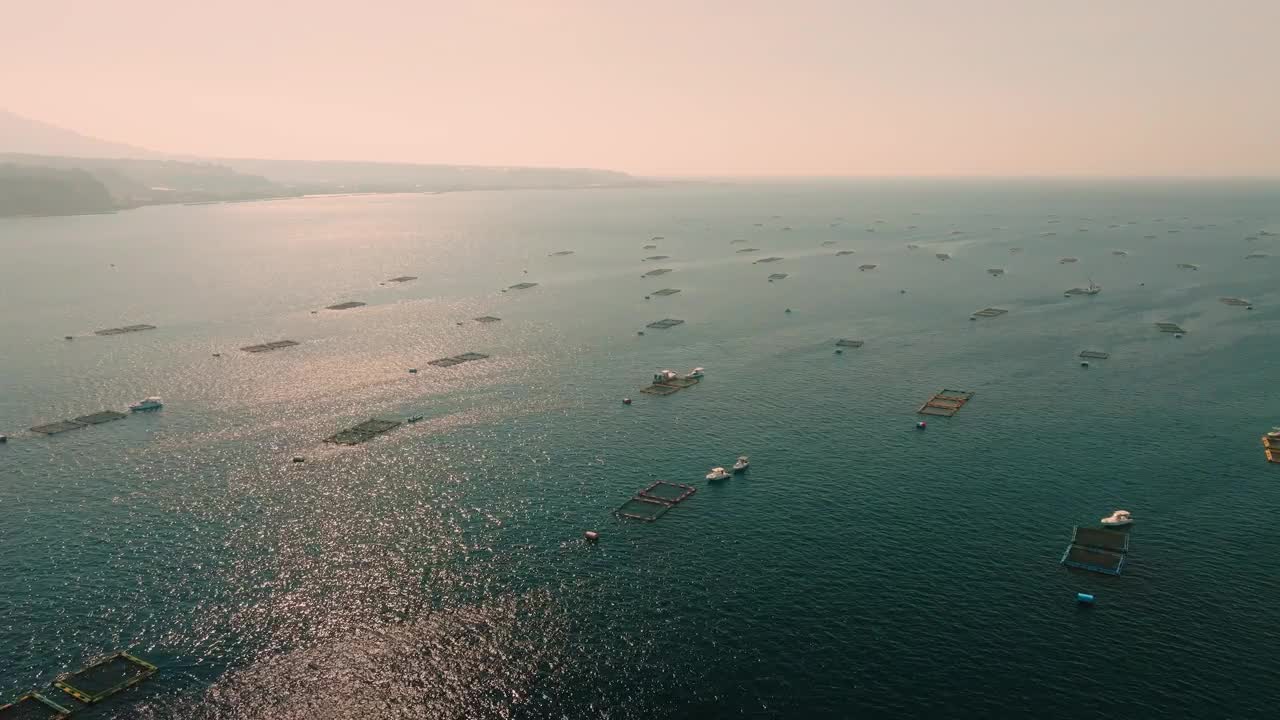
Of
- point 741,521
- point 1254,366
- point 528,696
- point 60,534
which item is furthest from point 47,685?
point 1254,366

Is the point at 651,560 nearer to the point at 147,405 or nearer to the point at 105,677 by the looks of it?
the point at 105,677

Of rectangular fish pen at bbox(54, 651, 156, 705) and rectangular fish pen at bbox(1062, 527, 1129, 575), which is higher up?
rectangular fish pen at bbox(1062, 527, 1129, 575)

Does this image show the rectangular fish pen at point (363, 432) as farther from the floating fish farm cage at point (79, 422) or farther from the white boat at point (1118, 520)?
the white boat at point (1118, 520)

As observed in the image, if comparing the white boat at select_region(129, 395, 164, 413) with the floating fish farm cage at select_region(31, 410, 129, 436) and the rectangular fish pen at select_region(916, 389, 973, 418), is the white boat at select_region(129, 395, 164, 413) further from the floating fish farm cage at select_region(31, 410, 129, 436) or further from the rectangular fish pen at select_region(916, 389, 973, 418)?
the rectangular fish pen at select_region(916, 389, 973, 418)

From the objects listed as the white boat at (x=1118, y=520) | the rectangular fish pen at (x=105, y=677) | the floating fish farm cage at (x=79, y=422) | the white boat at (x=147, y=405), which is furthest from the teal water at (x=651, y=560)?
the floating fish farm cage at (x=79, y=422)

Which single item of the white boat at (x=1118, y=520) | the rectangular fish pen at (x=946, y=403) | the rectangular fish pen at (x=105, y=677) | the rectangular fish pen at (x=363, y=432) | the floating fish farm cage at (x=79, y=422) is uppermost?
the white boat at (x=1118, y=520)

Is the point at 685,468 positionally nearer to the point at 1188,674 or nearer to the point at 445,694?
the point at 445,694

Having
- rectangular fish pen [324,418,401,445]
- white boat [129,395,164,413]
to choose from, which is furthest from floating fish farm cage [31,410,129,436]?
rectangular fish pen [324,418,401,445]
